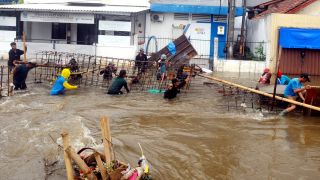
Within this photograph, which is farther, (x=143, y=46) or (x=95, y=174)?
(x=143, y=46)

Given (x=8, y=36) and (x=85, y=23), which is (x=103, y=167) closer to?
(x=85, y=23)

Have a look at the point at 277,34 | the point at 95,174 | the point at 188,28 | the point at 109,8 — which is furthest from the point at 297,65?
the point at 95,174

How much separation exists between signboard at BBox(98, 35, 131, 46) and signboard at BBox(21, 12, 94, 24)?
3.55 feet

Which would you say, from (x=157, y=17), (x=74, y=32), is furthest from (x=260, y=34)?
(x=74, y=32)

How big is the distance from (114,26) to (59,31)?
15.1 feet

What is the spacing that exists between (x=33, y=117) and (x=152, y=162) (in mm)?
4464

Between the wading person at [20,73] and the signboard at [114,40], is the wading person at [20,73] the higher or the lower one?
the lower one

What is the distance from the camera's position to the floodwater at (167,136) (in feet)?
25.6

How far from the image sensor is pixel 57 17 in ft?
78.3

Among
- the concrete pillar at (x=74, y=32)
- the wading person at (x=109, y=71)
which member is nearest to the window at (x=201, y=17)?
the concrete pillar at (x=74, y=32)

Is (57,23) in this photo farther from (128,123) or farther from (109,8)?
(128,123)

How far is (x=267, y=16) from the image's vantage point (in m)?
21.3

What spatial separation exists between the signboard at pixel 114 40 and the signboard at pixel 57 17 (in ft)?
3.55

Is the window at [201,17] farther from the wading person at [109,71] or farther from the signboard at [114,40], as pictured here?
A: the wading person at [109,71]
